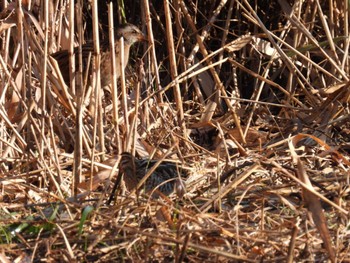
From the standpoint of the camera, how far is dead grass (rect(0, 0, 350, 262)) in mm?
3740

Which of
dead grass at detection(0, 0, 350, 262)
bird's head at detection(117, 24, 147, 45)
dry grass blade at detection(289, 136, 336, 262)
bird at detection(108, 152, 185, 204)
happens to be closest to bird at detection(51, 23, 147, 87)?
bird's head at detection(117, 24, 147, 45)

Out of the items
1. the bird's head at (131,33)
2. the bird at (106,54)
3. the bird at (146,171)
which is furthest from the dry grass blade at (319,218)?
the bird's head at (131,33)

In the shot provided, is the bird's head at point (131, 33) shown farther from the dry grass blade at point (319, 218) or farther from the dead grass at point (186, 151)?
the dry grass blade at point (319, 218)

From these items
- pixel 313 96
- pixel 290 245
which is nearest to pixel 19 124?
pixel 313 96

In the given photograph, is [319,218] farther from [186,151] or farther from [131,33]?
[131,33]

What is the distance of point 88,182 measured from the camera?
4980mm

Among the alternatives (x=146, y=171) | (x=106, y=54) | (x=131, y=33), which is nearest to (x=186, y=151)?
(x=146, y=171)

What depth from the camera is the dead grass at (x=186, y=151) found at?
3740 mm

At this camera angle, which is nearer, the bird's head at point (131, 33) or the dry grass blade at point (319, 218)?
the dry grass blade at point (319, 218)

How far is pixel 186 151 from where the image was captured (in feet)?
20.2

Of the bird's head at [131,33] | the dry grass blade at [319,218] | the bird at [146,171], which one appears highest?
the bird's head at [131,33]

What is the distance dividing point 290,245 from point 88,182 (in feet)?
6.12

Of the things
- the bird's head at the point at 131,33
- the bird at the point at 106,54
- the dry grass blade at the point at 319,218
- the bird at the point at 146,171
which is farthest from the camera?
the bird's head at the point at 131,33

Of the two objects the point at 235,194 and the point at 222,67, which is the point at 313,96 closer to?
the point at 222,67
